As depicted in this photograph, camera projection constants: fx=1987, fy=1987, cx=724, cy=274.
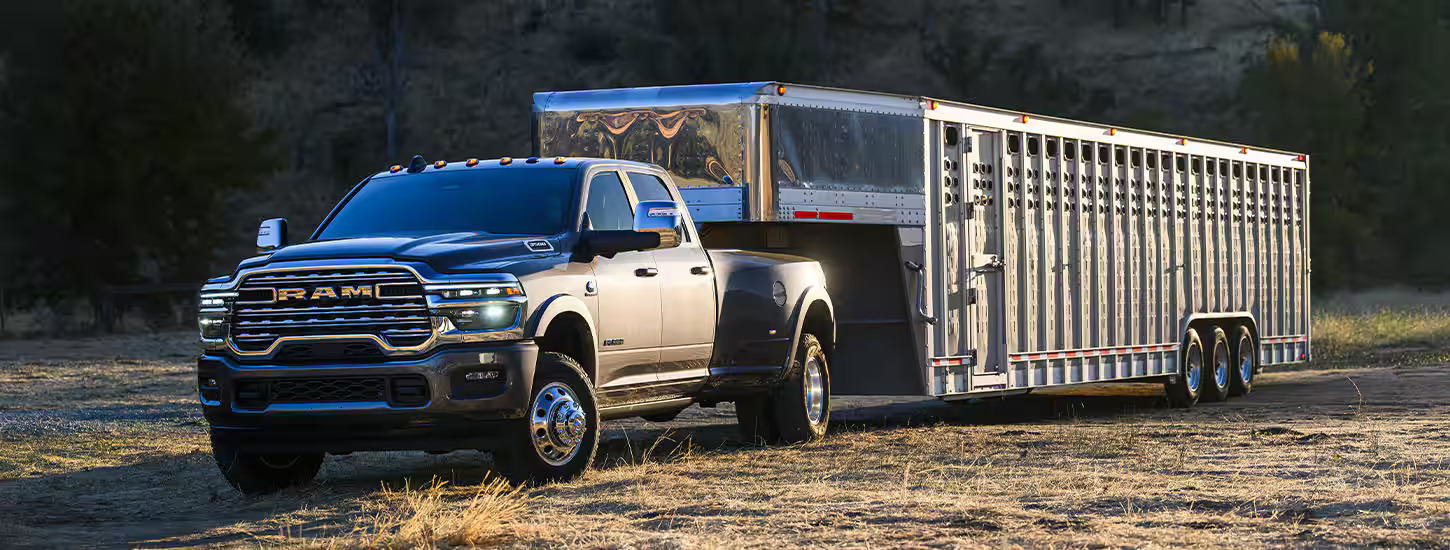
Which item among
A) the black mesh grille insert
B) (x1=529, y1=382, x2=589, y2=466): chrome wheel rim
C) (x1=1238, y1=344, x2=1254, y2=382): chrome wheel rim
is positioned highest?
the black mesh grille insert

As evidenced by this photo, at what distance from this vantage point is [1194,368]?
21.3 meters

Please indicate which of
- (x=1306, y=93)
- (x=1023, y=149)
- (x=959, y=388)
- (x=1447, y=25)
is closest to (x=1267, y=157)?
(x=1023, y=149)

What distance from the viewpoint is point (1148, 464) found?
1320 cm

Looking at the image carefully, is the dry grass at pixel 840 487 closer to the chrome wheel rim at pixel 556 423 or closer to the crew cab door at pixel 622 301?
the chrome wheel rim at pixel 556 423

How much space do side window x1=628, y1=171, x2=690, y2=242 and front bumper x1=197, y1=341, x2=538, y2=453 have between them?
7.54ft

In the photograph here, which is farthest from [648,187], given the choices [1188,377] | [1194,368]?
[1194,368]

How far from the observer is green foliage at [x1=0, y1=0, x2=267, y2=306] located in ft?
118

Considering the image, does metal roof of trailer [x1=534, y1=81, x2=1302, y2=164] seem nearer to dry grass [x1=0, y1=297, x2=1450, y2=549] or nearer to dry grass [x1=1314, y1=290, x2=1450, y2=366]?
dry grass [x1=0, y1=297, x2=1450, y2=549]

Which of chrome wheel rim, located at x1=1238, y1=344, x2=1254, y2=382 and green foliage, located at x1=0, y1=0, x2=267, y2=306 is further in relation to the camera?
green foliage, located at x1=0, y1=0, x2=267, y2=306

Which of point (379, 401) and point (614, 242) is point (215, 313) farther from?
point (614, 242)

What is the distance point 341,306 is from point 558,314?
136 centimetres

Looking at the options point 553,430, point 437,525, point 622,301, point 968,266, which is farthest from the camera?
point 968,266

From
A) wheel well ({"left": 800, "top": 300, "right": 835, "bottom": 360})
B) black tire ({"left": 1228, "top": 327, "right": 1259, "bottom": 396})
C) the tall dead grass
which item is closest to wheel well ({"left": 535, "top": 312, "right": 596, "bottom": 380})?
the tall dead grass

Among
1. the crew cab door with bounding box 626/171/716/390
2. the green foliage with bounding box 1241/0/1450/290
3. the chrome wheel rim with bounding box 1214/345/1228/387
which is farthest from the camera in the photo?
the green foliage with bounding box 1241/0/1450/290
